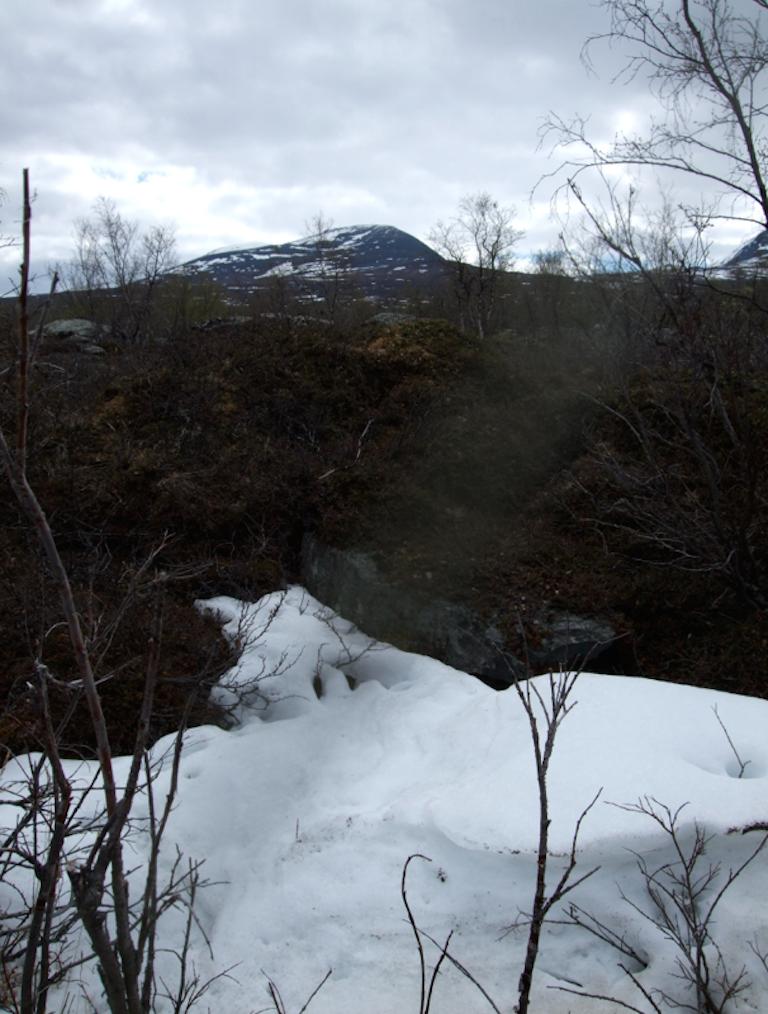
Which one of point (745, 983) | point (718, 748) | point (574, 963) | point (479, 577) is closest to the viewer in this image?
point (745, 983)

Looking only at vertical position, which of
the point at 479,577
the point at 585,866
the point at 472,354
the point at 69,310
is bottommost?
the point at 585,866

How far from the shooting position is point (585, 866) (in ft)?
9.53

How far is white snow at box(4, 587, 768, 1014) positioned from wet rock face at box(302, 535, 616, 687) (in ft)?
2.33

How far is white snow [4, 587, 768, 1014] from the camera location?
271 cm

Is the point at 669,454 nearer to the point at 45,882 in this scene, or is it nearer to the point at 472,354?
the point at 472,354

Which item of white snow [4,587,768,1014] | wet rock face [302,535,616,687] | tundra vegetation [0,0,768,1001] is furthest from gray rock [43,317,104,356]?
white snow [4,587,768,1014]

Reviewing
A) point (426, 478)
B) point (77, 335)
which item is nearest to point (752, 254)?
point (426, 478)

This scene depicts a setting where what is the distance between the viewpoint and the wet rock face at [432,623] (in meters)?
4.89

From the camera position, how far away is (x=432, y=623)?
5.22 metres

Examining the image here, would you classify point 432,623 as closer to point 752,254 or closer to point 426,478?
point 426,478

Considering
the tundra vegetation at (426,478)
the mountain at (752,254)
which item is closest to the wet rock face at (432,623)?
the tundra vegetation at (426,478)

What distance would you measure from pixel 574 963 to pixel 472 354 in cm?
731

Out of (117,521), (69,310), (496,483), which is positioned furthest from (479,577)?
(69,310)

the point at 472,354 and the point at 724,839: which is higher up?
the point at 472,354
